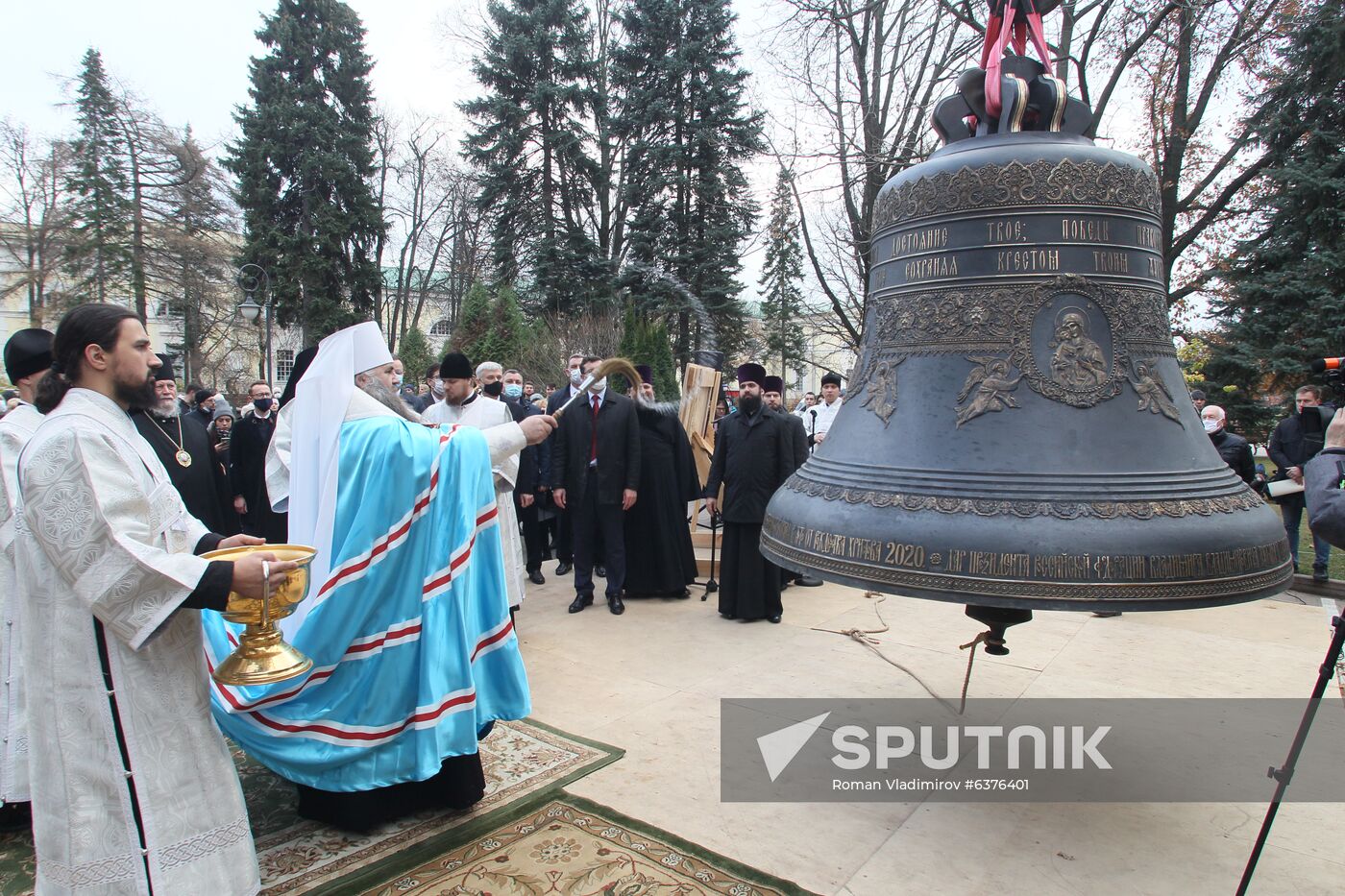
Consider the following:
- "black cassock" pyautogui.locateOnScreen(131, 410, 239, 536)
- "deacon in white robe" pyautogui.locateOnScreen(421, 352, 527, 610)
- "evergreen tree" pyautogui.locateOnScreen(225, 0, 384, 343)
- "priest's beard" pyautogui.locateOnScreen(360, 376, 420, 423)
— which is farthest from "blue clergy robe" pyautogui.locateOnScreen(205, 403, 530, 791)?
"evergreen tree" pyautogui.locateOnScreen(225, 0, 384, 343)

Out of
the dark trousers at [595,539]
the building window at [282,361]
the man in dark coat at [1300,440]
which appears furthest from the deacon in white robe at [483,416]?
the building window at [282,361]

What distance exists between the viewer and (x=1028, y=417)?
2.12 meters

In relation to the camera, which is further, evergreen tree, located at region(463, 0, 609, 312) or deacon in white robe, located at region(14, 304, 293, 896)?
evergreen tree, located at region(463, 0, 609, 312)

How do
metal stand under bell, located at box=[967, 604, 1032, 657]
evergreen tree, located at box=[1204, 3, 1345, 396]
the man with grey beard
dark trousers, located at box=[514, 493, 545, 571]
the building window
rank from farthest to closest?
the building window < evergreen tree, located at box=[1204, 3, 1345, 396] < dark trousers, located at box=[514, 493, 545, 571] < the man with grey beard < metal stand under bell, located at box=[967, 604, 1032, 657]

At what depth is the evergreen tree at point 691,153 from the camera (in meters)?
25.9

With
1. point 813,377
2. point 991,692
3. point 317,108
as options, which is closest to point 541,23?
point 317,108

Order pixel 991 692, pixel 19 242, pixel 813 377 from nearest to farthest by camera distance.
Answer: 1. pixel 991 692
2. pixel 19 242
3. pixel 813 377

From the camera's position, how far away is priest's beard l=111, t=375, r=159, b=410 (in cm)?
242

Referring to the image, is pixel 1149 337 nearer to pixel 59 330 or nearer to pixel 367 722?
pixel 367 722

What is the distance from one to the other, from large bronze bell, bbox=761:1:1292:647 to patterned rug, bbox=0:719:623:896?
1854mm

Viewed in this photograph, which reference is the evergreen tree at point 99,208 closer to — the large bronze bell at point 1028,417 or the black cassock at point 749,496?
the black cassock at point 749,496

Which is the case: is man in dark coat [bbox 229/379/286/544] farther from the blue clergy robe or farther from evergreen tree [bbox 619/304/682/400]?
evergreen tree [bbox 619/304/682/400]

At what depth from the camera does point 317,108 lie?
94.3 ft

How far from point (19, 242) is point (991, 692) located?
29.3 metres
